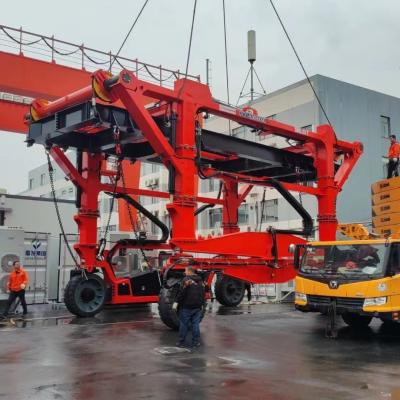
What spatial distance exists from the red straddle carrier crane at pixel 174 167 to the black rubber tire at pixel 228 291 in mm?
33

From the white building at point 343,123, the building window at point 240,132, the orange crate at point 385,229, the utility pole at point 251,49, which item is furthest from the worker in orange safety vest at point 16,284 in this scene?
the building window at point 240,132

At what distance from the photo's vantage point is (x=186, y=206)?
467 inches

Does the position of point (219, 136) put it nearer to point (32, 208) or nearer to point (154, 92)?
point (154, 92)

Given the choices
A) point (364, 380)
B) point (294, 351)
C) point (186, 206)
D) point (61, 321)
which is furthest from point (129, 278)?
point (364, 380)

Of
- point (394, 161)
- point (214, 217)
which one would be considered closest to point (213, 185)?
point (214, 217)

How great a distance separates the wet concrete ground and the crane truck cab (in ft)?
2.19

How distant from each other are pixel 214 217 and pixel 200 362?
31.7 meters

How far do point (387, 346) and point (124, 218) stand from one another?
15.4 metres

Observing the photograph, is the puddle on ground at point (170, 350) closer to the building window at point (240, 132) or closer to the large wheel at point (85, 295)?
the large wheel at point (85, 295)

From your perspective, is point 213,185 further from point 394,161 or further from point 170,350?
point 170,350

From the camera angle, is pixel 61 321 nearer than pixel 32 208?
Yes

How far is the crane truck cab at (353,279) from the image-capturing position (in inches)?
389

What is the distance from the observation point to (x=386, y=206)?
47.7ft

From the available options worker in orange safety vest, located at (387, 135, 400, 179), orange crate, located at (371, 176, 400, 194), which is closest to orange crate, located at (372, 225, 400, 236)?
orange crate, located at (371, 176, 400, 194)
